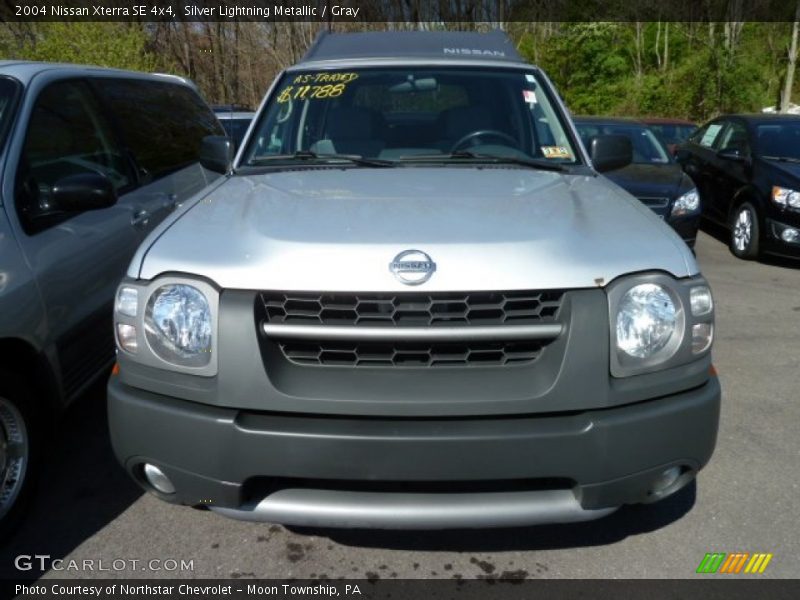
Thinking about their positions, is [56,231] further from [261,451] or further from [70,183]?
[261,451]

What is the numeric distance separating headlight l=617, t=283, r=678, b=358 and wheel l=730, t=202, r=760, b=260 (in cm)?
646

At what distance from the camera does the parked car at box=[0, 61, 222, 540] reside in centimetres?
292

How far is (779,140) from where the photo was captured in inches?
332

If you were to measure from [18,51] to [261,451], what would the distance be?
50.6ft

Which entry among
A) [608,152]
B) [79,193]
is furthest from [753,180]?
[79,193]

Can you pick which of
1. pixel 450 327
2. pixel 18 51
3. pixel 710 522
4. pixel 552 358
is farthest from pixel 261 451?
pixel 18 51

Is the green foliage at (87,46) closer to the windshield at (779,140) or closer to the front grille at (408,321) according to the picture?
the windshield at (779,140)

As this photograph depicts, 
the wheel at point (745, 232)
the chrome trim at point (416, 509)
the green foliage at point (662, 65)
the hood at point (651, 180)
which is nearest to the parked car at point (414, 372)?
the chrome trim at point (416, 509)

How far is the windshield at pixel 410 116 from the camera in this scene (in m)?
3.70

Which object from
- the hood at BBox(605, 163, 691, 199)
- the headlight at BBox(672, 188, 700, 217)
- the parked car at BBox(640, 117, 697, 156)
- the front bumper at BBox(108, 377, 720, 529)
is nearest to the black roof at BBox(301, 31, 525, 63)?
the front bumper at BBox(108, 377, 720, 529)

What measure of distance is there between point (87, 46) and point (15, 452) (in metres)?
12.8

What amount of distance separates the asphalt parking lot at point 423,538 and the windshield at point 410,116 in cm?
166

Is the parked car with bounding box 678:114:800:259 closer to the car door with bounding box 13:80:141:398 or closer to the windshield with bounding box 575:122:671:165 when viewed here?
the windshield with bounding box 575:122:671:165

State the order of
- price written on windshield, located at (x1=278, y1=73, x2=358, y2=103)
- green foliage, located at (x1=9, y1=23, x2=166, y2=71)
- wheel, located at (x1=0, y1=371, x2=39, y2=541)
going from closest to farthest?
wheel, located at (x1=0, y1=371, x2=39, y2=541)
price written on windshield, located at (x1=278, y1=73, x2=358, y2=103)
green foliage, located at (x1=9, y1=23, x2=166, y2=71)
